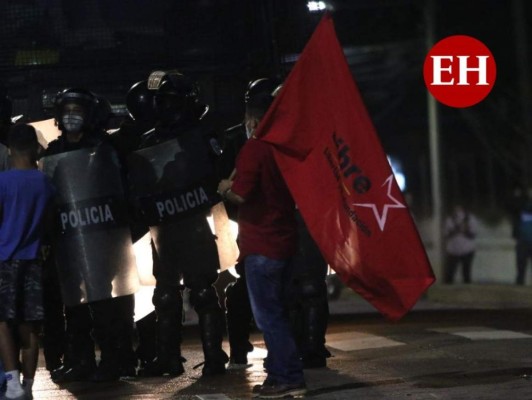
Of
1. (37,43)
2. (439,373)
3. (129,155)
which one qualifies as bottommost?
(439,373)

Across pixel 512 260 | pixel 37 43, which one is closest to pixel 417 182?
pixel 512 260

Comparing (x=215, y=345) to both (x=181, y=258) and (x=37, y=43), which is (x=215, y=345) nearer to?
(x=181, y=258)

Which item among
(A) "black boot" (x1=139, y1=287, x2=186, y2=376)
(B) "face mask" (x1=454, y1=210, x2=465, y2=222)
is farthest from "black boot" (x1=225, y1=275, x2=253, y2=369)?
(B) "face mask" (x1=454, y1=210, x2=465, y2=222)

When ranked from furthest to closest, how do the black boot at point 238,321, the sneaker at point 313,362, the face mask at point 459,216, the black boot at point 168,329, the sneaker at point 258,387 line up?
the face mask at point 459,216 < the black boot at point 238,321 < the sneaker at point 313,362 < the black boot at point 168,329 < the sneaker at point 258,387

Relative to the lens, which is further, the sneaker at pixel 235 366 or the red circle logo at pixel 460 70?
the red circle logo at pixel 460 70

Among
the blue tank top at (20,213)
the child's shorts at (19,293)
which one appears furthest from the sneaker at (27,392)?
the blue tank top at (20,213)

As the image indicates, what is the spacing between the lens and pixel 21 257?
8.47 m

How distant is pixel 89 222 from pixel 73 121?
0.61 m

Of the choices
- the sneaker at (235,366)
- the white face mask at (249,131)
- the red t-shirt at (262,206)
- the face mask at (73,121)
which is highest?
the face mask at (73,121)

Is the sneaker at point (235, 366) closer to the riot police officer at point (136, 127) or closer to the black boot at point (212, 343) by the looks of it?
the black boot at point (212, 343)

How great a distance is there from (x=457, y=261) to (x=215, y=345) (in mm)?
16832

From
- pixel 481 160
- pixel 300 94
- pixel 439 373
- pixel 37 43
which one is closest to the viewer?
pixel 300 94

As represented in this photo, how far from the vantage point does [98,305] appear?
9406 millimetres

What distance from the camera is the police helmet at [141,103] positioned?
9781mm
